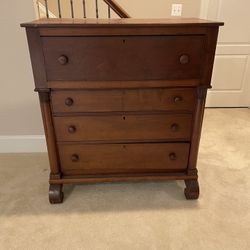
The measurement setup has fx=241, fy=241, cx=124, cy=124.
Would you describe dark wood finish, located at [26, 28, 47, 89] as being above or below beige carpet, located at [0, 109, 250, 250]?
above

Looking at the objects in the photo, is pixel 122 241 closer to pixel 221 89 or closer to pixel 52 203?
pixel 52 203

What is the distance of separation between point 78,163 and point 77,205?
269mm

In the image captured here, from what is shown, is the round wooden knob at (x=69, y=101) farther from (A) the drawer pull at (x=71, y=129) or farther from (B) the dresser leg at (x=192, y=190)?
(B) the dresser leg at (x=192, y=190)

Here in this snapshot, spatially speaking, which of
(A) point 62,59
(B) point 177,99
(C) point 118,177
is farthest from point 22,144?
(B) point 177,99

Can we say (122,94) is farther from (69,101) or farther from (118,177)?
(118,177)

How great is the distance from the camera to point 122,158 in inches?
58.5

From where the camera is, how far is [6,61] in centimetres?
180

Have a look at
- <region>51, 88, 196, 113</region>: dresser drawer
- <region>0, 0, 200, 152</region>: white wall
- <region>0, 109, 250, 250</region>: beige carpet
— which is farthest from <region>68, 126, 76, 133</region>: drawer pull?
<region>0, 0, 200, 152</region>: white wall

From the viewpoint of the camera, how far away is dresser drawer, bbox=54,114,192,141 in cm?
138

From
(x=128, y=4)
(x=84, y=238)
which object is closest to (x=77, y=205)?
(x=84, y=238)

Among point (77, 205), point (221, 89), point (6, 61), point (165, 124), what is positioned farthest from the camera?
point (221, 89)

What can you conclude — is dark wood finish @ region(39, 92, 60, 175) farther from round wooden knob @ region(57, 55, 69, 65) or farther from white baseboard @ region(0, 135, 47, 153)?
white baseboard @ region(0, 135, 47, 153)

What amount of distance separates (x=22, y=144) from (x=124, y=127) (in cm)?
110

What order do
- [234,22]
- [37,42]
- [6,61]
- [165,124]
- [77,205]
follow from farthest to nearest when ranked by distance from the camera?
[234,22] → [6,61] → [77,205] → [165,124] → [37,42]
